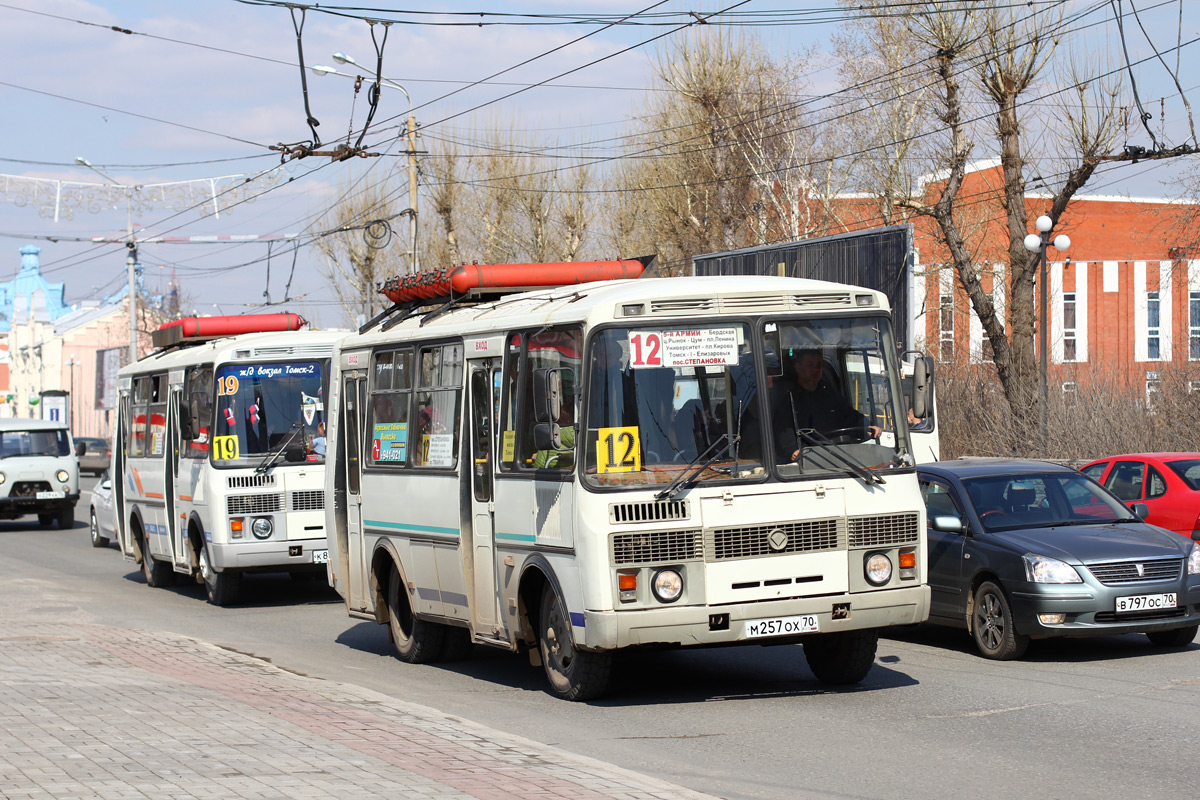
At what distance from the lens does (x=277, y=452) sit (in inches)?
676

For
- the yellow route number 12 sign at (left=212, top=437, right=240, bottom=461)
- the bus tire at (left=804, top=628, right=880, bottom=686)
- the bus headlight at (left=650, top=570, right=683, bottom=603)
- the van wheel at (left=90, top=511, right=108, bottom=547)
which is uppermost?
the yellow route number 12 sign at (left=212, top=437, right=240, bottom=461)

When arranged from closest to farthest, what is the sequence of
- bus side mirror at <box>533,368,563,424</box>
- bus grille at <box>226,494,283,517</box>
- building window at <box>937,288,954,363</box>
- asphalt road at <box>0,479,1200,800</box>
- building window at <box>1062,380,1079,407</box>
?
asphalt road at <box>0,479,1200,800</box>, bus side mirror at <box>533,368,563,424</box>, bus grille at <box>226,494,283,517</box>, building window at <box>1062,380,1079,407</box>, building window at <box>937,288,954,363</box>

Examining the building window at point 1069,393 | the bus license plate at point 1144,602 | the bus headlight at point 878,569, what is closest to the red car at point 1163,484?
the bus license plate at point 1144,602

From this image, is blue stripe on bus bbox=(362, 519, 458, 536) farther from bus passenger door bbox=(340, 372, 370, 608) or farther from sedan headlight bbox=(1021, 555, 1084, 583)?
sedan headlight bbox=(1021, 555, 1084, 583)

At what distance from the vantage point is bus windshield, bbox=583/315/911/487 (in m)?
9.12

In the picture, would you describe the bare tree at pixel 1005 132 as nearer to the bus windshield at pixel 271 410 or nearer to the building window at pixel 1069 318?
the bus windshield at pixel 271 410

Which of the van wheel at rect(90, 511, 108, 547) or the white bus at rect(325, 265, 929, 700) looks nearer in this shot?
the white bus at rect(325, 265, 929, 700)

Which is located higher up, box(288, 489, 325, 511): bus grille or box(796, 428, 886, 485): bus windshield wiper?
box(796, 428, 886, 485): bus windshield wiper

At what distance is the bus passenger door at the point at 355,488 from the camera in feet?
42.8

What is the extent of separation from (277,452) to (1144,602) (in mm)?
10114

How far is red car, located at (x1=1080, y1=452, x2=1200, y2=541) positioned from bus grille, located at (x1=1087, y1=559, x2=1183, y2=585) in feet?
15.2

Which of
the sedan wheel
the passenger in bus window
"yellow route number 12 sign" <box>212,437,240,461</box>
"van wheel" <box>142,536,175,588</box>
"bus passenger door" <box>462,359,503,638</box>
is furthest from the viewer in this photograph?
"van wheel" <box>142,536,175,588</box>

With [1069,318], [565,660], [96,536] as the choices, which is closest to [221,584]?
[565,660]

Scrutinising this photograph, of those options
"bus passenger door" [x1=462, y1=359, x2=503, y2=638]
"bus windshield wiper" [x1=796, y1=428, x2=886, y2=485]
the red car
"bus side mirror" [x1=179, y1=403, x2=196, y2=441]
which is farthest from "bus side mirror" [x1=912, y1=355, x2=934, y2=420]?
"bus side mirror" [x1=179, y1=403, x2=196, y2=441]
